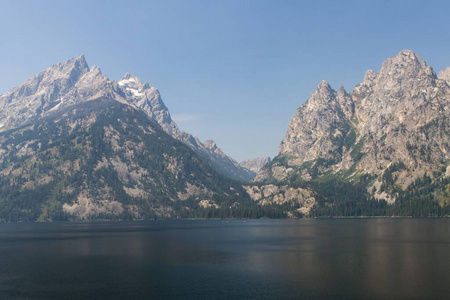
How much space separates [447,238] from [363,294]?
400 feet

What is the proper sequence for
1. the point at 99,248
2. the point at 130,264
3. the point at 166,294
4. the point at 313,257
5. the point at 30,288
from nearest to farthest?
the point at 166,294 → the point at 30,288 → the point at 130,264 → the point at 313,257 → the point at 99,248

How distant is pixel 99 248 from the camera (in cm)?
17675

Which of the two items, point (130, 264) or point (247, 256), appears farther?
point (247, 256)

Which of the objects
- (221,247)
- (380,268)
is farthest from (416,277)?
(221,247)

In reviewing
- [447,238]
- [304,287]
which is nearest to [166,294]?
[304,287]

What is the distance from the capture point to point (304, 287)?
9550cm

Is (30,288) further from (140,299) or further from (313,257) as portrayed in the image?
(313,257)

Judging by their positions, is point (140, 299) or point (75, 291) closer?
point (140, 299)

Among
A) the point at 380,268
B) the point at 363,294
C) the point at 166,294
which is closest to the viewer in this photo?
the point at 363,294

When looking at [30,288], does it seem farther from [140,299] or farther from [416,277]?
[416,277]

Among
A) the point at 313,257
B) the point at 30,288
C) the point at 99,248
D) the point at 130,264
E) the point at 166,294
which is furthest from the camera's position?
the point at 99,248

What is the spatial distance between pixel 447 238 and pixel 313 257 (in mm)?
82666

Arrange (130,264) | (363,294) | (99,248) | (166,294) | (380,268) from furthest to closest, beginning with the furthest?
(99,248) → (130,264) → (380,268) → (166,294) → (363,294)

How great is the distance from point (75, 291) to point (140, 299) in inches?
721
